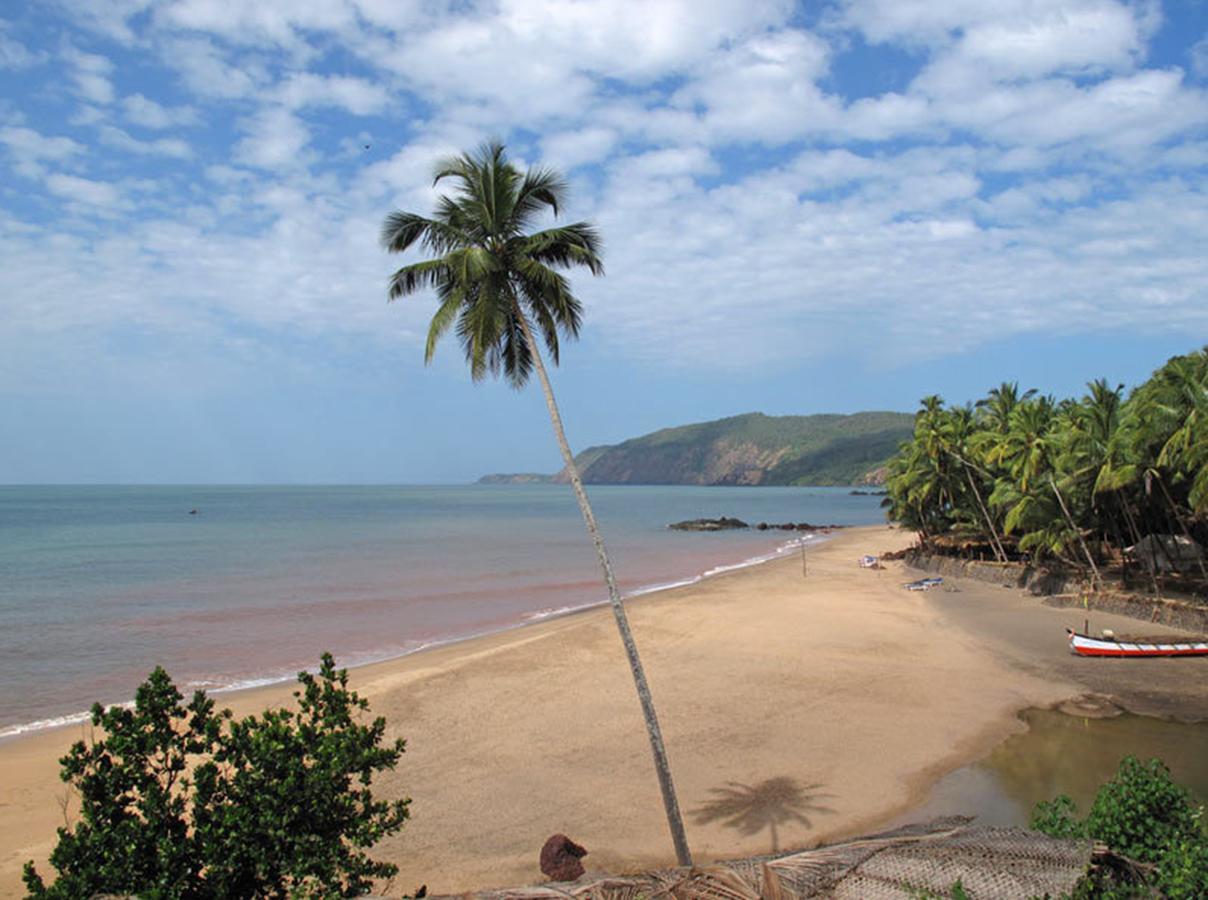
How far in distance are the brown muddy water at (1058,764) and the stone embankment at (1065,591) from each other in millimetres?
9325

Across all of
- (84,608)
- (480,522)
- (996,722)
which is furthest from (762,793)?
(480,522)

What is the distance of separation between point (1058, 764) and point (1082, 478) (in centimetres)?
1720

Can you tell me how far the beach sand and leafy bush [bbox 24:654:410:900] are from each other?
4.43 metres

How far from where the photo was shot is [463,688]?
17375 mm

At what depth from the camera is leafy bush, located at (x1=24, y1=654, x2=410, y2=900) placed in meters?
4.81

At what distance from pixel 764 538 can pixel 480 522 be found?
3348cm

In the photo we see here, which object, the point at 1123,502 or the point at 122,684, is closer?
the point at 122,684

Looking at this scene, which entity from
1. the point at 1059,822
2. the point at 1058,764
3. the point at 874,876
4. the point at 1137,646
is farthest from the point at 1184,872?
the point at 1137,646

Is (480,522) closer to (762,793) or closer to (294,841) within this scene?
(762,793)

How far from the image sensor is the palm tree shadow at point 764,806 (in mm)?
10302

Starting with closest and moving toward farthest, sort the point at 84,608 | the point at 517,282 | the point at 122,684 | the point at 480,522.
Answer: the point at 517,282 < the point at 122,684 < the point at 84,608 < the point at 480,522

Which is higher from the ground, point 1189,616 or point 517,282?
point 517,282

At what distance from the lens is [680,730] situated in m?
14.1

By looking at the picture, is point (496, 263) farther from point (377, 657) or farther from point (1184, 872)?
point (377, 657)
